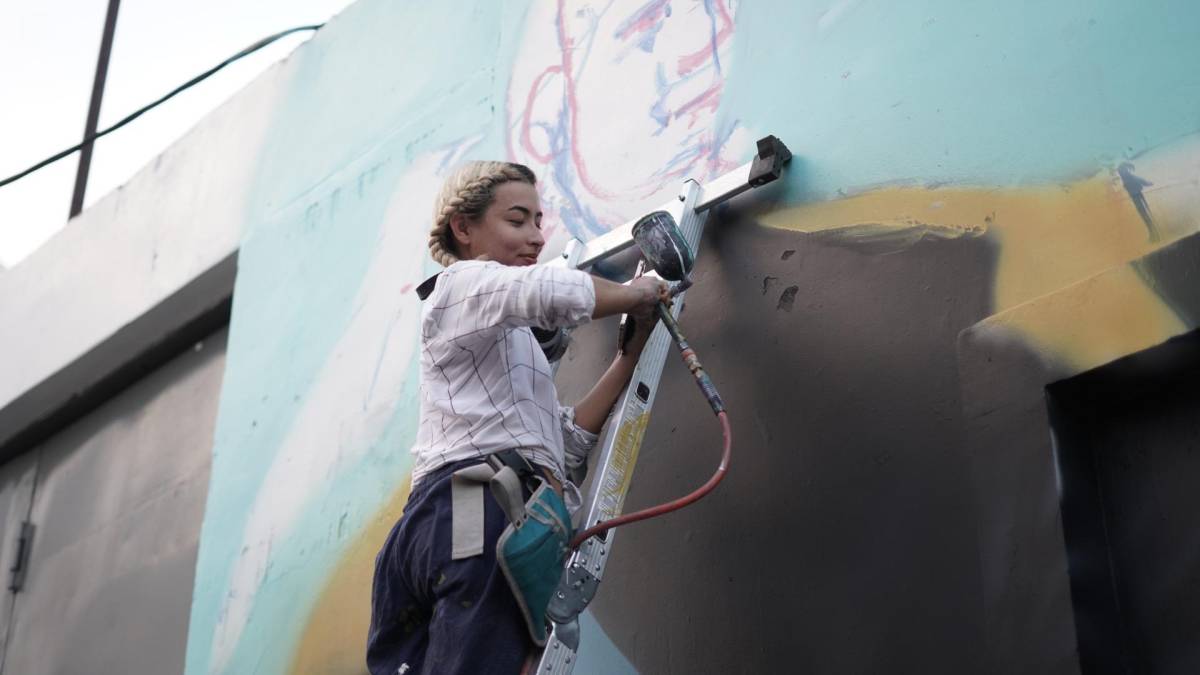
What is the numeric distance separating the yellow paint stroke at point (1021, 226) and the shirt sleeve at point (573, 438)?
2.36 feet

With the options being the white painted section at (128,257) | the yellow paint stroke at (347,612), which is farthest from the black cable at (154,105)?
the yellow paint stroke at (347,612)

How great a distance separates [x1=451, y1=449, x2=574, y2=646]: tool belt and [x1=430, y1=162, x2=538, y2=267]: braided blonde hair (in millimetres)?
652

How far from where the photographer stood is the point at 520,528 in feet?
8.90

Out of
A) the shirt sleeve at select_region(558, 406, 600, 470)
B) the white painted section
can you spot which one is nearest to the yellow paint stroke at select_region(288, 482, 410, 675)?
the shirt sleeve at select_region(558, 406, 600, 470)

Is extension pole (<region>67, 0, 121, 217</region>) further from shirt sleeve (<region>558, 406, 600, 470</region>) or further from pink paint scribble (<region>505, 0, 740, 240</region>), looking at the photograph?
shirt sleeve (<region>558, 406, 600, 470</region>)

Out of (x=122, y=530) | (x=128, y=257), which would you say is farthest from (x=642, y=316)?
(x=128, y=257)

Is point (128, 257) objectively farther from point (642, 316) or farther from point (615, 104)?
point (642, 316)

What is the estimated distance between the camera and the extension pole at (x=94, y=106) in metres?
7.90

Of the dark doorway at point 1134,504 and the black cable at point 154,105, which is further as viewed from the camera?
the black cable at point 154,105

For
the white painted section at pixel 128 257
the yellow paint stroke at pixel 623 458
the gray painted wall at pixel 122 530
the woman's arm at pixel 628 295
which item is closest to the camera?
the woman's arm at pixel 628 295

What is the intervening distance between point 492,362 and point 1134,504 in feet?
4.37

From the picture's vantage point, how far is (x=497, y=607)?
2.72 metres

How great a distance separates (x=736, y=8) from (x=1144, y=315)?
1604 millimetres

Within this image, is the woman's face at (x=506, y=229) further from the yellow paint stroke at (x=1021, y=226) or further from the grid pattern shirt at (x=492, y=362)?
the yellow paint stroke at (x=1021, y=226)
